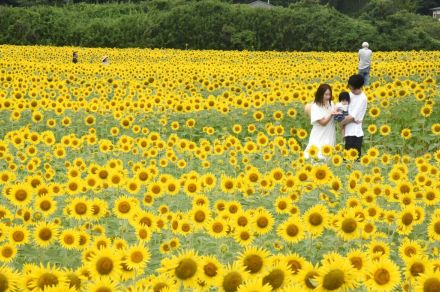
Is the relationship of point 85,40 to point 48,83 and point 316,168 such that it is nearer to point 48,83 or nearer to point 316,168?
point 48,83

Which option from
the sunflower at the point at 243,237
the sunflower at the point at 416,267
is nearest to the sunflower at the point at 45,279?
the sunflower at the point at 243,237

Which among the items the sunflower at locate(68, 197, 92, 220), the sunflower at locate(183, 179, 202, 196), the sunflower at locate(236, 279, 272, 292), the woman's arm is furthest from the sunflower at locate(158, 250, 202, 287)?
the woman's arm

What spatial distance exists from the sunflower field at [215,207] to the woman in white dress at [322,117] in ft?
1.71

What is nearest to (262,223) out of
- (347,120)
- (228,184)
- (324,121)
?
(228,184)

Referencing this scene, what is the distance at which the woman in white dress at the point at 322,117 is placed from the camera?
7406mm

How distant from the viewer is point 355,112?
7836mm

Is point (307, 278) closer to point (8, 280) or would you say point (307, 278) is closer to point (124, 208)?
point (8, 280)

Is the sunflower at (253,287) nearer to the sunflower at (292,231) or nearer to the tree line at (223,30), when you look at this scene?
the sunflower at (292,231)

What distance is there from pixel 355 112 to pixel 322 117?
0.64 m

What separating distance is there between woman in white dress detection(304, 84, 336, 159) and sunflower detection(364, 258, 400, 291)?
4.50 metres

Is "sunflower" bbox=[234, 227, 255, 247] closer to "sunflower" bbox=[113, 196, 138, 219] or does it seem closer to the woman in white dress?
"sunflower" bbox=[113, 196, 138, 219]

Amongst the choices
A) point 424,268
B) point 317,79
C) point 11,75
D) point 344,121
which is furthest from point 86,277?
point 317,79

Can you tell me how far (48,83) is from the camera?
13.4 meters

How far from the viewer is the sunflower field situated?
267cm
